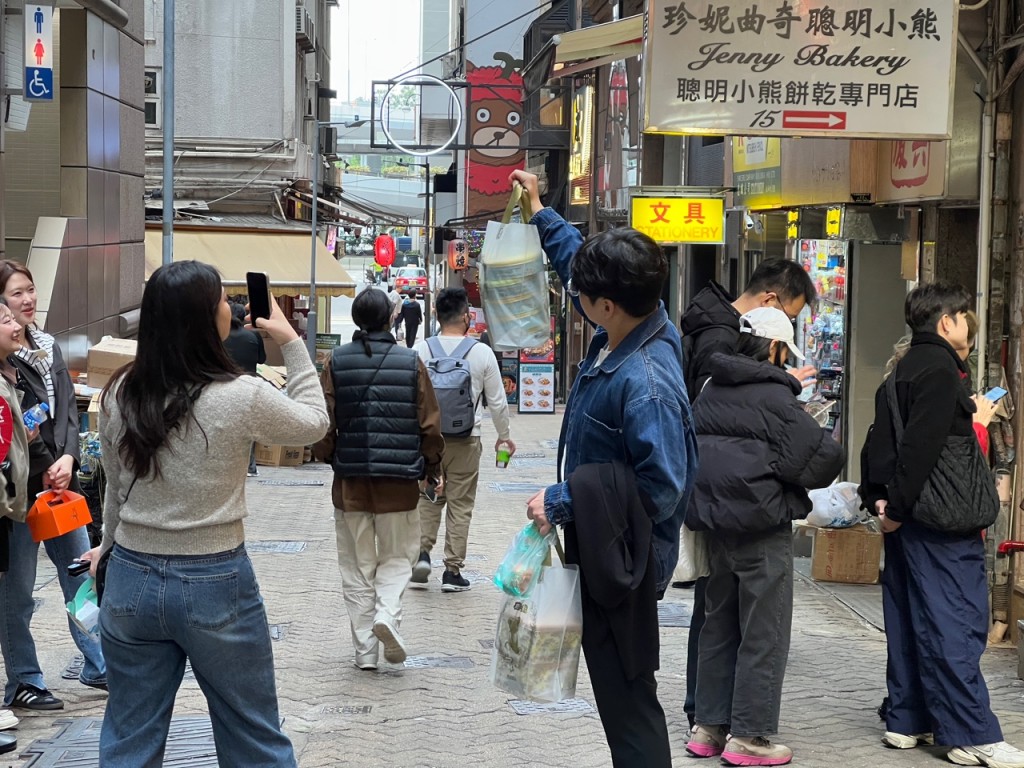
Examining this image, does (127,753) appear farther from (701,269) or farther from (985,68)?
(701,269)

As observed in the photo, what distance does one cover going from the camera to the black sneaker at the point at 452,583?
9.34m

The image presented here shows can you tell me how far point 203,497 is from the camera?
3787 millimetres

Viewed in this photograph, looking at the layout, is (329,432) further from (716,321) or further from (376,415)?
(716,321)

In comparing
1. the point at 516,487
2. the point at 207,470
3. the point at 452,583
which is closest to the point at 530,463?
the point at 516,487

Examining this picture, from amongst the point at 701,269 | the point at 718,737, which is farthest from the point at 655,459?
the point at 701,269

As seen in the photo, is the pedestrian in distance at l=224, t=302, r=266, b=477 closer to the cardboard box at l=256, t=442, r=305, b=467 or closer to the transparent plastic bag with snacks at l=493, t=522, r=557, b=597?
Result: the cardboard box at l=256, t=442, r=305, b=467

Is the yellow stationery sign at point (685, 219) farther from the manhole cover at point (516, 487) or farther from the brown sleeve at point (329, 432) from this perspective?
the brown sleeve at point (329, 432)

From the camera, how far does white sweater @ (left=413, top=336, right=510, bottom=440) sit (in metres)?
9.19

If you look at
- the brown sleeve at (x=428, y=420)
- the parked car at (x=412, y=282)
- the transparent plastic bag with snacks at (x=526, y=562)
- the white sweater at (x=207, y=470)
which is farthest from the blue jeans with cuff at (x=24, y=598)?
the parked car at (x=412, y=282)

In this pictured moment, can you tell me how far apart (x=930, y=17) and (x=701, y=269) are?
477 inches

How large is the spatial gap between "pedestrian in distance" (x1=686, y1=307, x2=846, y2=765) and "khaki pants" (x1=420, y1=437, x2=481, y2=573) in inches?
154

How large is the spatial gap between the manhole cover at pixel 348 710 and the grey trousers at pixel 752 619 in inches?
67.2

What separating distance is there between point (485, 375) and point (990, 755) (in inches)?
184

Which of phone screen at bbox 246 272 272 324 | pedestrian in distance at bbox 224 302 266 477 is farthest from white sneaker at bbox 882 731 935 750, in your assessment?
pedestrian in distance at bbox 224 302 266 477
